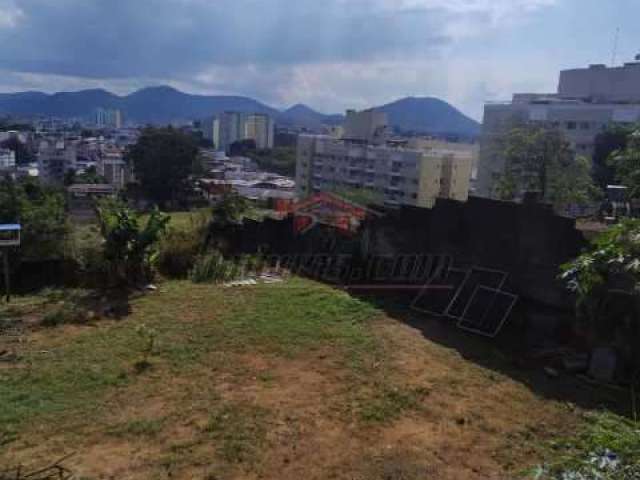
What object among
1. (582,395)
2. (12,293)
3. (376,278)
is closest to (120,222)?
(12,293)

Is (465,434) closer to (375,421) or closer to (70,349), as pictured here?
(375,421)

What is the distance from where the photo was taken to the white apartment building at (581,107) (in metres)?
32.1

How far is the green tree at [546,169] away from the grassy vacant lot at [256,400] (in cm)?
895

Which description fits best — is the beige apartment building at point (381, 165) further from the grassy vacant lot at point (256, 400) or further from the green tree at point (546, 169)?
the grassy vacant lot at point (256, 400)

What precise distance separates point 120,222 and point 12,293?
1.98 m

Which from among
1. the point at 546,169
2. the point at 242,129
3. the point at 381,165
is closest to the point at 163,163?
the point at 381,165

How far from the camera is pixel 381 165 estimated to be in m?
39.9

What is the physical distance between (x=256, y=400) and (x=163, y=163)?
94.5 ft

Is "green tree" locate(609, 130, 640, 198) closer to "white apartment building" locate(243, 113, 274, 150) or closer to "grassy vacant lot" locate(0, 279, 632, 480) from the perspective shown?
"grassy vacant lot" locate(0, 279, 632, 480)

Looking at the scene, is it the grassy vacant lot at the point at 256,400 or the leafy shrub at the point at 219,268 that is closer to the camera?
the grassy vacant lot at the point at 256,400

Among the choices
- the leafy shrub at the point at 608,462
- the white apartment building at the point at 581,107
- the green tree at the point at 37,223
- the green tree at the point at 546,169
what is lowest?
the green tree at the point at 37,223

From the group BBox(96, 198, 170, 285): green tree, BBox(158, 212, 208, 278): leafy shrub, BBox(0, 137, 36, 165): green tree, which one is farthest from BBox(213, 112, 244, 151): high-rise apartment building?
BBox(96, 198, 170, 285): green tree

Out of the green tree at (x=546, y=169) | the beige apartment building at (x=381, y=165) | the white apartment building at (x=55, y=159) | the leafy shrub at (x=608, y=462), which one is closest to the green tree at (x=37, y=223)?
the leafy shrub at (x=608, y=462)

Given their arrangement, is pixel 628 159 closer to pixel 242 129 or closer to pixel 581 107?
pixel 581 107
